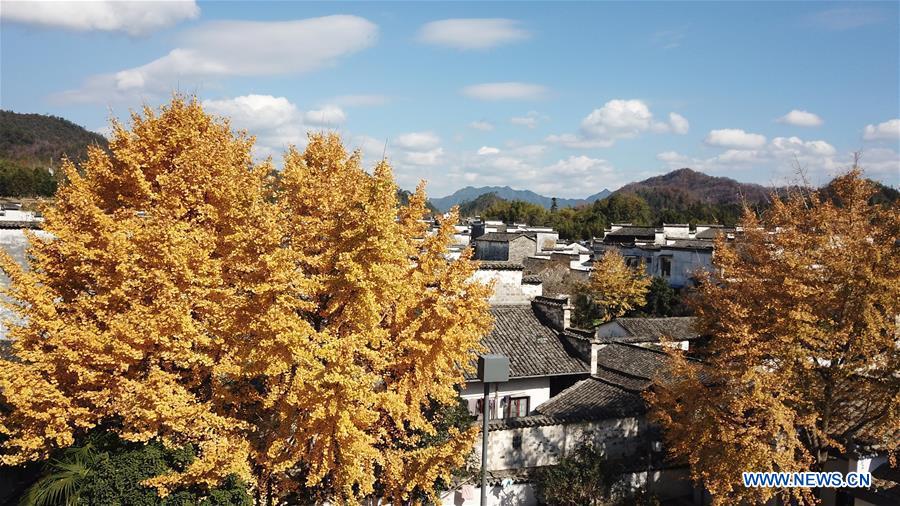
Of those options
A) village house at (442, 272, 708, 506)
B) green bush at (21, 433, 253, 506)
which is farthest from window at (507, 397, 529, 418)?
green bush at (21, 433, 253, 506)

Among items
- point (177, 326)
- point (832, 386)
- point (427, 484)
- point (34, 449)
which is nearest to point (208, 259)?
point (177, 326)

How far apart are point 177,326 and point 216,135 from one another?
6.29 m

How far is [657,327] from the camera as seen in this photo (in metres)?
37.1

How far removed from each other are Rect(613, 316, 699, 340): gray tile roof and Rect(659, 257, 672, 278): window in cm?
1648

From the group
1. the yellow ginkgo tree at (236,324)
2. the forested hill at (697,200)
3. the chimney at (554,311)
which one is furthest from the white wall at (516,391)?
the forested hill at (697,200)

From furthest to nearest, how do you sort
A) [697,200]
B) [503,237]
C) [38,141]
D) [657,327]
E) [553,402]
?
[697,200] < [38,141] < [503,237] < [657,327] < [553,402]

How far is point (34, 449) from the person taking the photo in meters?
13.1

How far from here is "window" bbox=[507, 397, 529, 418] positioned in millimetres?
22656

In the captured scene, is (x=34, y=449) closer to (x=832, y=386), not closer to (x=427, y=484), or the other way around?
(x=427, y=484)

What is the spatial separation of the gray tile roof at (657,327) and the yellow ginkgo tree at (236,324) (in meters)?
25.1

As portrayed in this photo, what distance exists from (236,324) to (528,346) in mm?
14205

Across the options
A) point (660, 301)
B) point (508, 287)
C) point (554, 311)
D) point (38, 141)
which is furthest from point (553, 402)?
point (38, 141)

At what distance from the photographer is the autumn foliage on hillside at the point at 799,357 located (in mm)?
14258

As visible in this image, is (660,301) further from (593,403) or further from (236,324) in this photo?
(236,324)
